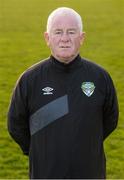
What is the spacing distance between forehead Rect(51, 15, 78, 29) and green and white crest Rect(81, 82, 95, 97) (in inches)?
16.9

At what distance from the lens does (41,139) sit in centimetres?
484

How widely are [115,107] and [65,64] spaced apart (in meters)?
0.69

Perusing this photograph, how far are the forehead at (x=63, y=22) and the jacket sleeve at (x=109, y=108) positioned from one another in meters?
0.49

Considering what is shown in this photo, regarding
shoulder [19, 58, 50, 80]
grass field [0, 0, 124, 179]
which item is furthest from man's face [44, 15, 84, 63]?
grass field [0, 0, 124, 179]

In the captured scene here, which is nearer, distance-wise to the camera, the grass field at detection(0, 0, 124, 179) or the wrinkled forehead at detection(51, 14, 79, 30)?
the wrinkled forehead at detection(51, 14, 79, 30)

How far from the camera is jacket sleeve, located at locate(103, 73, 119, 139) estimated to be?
497 centimetres

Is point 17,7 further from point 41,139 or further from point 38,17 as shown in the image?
point 41,139

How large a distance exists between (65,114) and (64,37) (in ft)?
1.85

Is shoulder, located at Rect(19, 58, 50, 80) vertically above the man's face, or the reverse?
the man's face

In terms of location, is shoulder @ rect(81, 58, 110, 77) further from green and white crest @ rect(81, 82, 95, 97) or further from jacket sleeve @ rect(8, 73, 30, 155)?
jacket sleeve @ rect(8, 73, 30, 155)

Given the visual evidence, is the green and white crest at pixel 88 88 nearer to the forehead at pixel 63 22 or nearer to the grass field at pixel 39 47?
the forehead at pixel 63 22

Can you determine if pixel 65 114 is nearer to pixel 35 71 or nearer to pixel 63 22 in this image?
pixel 35 71

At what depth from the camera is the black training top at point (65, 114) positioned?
4805 millimetres

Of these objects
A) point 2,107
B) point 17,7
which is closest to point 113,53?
point 2,107
